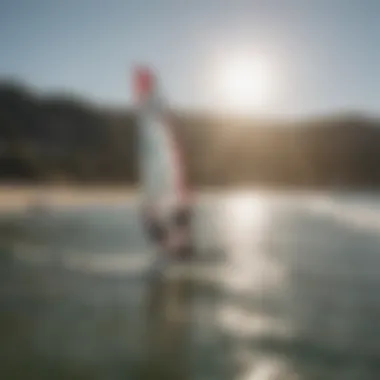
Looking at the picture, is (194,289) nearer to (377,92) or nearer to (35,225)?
(35,225)

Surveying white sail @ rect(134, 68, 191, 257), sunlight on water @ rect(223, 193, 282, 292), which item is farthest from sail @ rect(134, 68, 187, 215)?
sunlight on water @ rect(223, 193, 282, 292)

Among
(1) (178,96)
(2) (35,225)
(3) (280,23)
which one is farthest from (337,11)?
(2) (35,225)

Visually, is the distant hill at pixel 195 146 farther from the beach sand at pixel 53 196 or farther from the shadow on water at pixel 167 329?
the shadow on water at pixel 167 329

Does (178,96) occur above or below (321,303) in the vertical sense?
above

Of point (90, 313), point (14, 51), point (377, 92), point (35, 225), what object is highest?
point (14, 51)

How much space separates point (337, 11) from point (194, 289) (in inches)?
29.0

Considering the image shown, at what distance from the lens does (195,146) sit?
1515 millimetres

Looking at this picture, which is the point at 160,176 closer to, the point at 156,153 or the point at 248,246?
the point at 156,153

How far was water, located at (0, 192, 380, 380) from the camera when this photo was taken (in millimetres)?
1464

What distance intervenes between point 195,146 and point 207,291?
0.34m

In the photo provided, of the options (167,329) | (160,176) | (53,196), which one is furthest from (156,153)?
(167,329)

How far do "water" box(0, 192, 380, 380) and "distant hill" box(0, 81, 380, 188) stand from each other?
6 cm

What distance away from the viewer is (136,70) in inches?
59.7

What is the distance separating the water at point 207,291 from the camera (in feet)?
4.80
